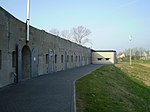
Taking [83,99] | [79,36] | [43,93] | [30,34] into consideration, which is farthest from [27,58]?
[79,36]

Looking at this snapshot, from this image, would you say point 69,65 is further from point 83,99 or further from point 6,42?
point 83,99

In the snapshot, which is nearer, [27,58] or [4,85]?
[4,85]

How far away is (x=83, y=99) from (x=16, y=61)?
774cm

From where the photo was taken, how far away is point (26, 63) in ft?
69.5

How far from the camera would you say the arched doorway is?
2089 centimetres

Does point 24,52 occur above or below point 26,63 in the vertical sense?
above

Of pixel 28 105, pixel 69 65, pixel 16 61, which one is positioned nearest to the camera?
pixel 28 105

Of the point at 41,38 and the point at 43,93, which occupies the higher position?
the point at 41,38

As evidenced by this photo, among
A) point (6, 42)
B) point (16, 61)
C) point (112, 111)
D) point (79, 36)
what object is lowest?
point (112, 111)

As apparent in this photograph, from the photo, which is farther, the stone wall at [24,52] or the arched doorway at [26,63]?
the arched doorway at [26,63]

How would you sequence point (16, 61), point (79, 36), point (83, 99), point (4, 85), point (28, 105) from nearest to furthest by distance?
point (28, 105), point (83, 99), point (4, 85), point (16, 61), point (79, 36)

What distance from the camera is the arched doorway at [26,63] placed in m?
20.9

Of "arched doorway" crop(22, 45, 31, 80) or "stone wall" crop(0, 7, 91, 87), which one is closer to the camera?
"stone wall" crop(0, 7, 91, 87)

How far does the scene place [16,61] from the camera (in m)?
17.9
